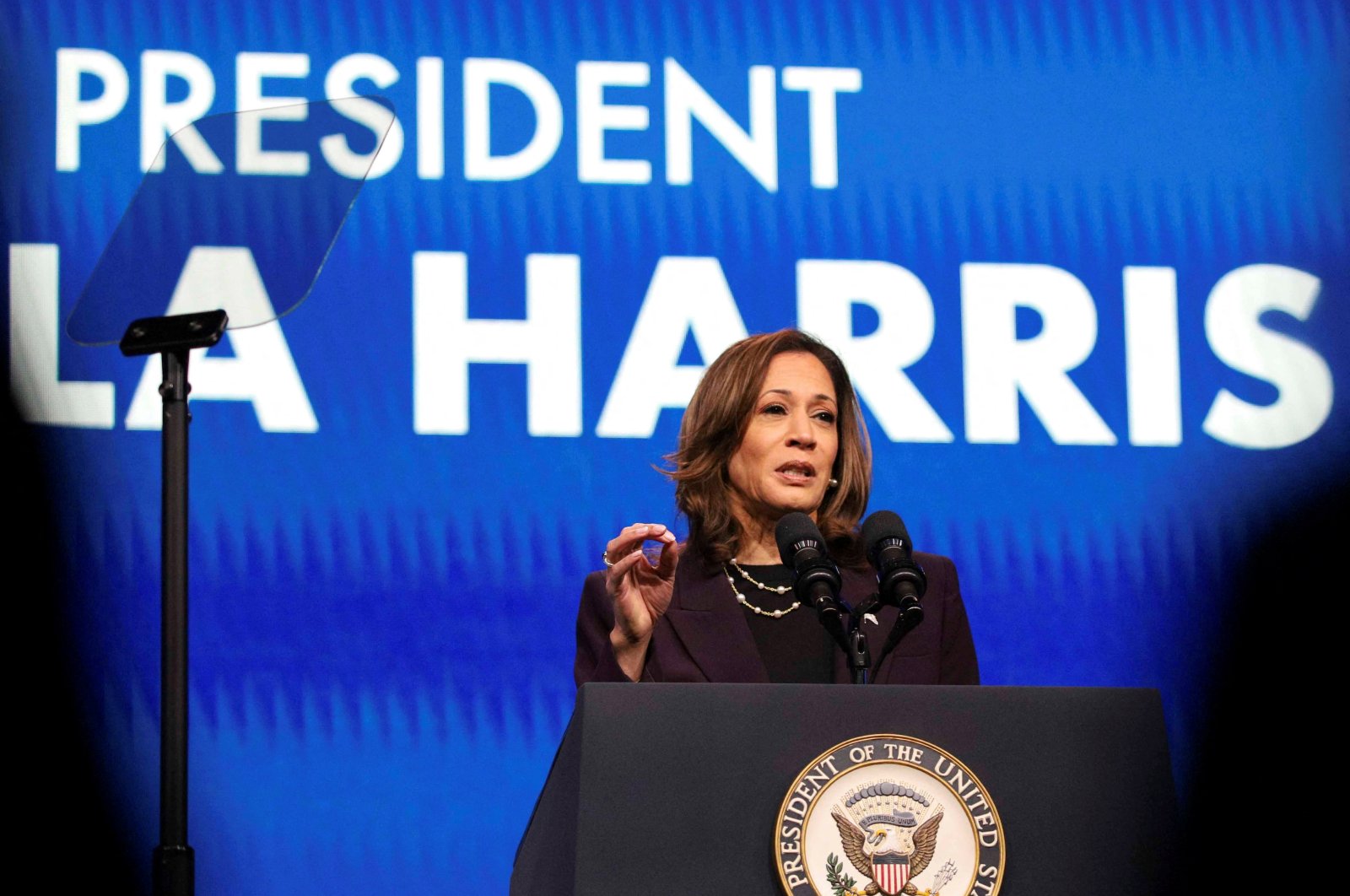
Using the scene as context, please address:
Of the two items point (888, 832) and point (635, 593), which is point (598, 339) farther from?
point (888, 832)

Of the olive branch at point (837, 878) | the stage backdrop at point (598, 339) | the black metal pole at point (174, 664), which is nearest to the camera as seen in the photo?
the olive branch at point (837, 878)

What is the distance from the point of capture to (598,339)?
3.37 m

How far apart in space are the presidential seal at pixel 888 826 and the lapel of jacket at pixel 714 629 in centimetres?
64

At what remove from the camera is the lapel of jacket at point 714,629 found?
2.27 meters

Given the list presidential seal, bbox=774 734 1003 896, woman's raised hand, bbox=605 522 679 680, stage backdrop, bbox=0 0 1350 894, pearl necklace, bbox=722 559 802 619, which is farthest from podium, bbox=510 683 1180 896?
stage backdrop, bbox=0 0 1350 894

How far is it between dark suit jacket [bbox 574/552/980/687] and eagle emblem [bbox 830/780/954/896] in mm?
559

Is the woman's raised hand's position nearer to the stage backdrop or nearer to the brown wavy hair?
the brown wavy hair

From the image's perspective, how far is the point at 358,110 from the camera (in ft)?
7.99

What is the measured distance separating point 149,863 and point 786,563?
171cm

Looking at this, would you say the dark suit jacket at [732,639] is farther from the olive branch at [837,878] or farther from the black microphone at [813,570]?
the olive branch at [837,878]

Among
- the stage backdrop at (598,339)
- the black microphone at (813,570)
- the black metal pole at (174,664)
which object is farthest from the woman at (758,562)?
the stage backdrop at (598,339)

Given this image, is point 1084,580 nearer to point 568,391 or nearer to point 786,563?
point 568,391

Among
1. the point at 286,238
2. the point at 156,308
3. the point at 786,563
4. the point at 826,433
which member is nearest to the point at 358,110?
the point at 286,238

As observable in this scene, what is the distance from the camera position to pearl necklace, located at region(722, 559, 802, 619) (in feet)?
7.86
